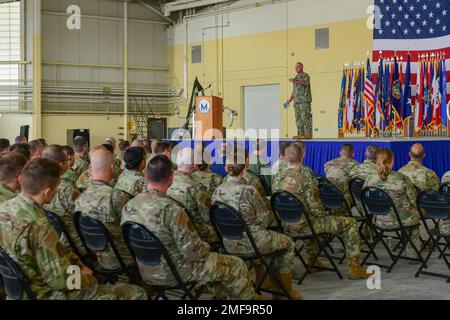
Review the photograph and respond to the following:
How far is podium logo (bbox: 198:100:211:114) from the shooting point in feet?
42.0

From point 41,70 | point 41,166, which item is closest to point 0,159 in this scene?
point 41,166

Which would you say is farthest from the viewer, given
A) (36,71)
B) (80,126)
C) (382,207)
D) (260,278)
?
(80,126)

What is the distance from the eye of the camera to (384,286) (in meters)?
5.18

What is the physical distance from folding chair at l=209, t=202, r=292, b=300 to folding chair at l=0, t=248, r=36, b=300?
168cm

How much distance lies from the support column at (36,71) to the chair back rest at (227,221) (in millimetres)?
16172

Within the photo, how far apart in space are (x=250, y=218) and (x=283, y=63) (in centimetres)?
1442

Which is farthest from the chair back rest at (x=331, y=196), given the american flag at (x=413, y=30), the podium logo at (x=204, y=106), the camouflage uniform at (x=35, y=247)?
the american flag at (x=413, y=30)

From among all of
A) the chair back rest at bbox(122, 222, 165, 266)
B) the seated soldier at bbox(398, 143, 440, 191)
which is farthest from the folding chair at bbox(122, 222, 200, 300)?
the seated soldier at bbox(398, 143, 440, 191)

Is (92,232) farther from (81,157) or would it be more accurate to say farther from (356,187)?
(81,157)

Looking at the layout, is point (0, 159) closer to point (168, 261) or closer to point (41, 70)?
point (168, 261)

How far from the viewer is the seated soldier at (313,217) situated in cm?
522

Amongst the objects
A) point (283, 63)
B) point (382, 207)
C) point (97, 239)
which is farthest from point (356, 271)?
point (283, 63)

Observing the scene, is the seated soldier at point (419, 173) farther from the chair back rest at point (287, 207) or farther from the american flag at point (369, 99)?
the american flag at point (369, 99)

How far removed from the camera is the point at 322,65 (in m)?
17.2
